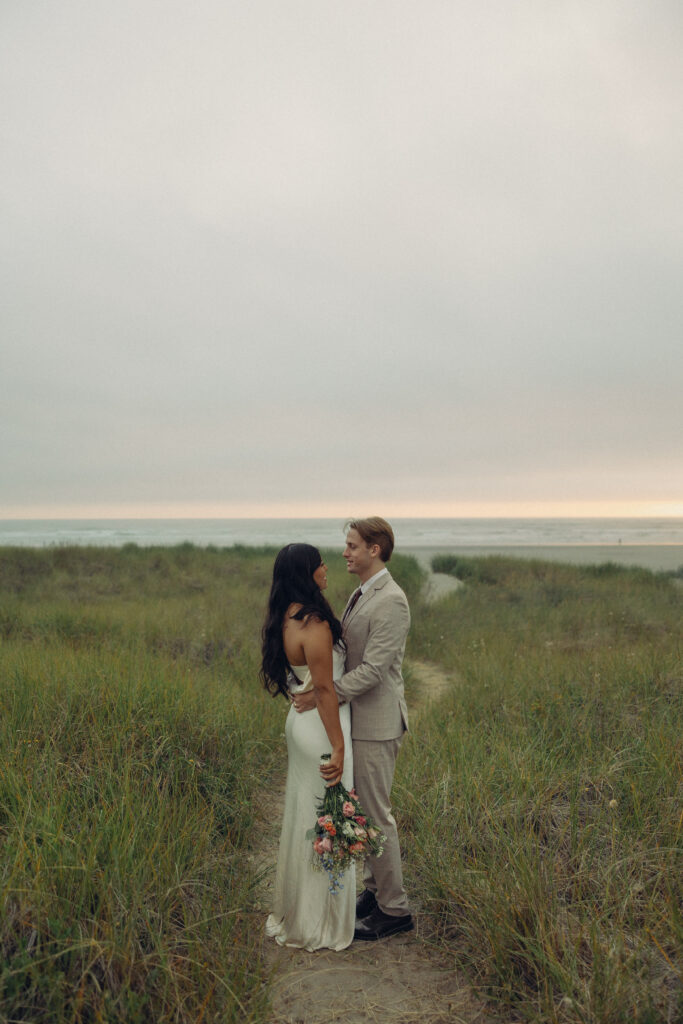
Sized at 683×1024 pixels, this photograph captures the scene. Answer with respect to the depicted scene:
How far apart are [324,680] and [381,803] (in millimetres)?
907

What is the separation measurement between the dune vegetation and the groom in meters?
0.30

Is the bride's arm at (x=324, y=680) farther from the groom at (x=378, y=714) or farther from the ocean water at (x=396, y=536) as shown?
the ocean water at (x=396, y=536)

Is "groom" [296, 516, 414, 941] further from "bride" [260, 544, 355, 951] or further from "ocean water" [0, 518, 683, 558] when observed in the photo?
"ocean water" [0, 518, 683, 558]

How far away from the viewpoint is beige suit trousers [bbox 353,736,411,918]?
3650 millimetres

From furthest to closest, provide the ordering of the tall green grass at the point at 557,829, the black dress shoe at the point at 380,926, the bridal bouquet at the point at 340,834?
the black dress shoe at the point at 380,926
the bridal bouquet at the point at 340,834
the tall green grass at the point at 557,829

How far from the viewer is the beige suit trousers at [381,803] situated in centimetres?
365

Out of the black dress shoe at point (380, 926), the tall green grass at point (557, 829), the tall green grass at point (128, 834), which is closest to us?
the tall green grass at point (128, 834)

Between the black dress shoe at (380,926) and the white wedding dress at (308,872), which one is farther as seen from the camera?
the black dress shoe at (380,926)

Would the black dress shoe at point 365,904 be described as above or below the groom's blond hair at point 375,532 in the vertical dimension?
below

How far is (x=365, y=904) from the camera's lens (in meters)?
3.99

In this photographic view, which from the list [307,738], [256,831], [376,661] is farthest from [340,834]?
[256,831]

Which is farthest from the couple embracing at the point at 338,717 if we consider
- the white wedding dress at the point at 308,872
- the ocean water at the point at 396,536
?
the ocean water at the point at 396,536

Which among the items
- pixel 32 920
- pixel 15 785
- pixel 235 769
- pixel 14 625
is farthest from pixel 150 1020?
pixel 14 625

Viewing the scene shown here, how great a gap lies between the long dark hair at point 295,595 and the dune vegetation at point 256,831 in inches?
46.5
